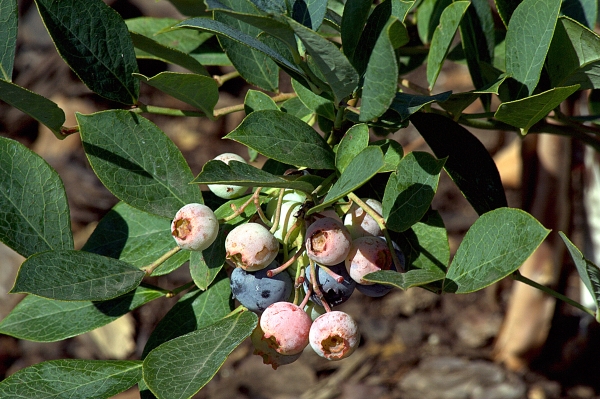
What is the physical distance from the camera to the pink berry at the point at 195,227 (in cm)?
56

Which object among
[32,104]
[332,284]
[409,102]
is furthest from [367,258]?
[32,104]

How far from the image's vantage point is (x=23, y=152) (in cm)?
60

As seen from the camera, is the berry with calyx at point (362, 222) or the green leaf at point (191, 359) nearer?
the green leaf at point (191, 359)

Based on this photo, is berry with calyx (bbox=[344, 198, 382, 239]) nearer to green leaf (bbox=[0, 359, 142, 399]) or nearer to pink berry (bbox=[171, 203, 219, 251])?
pink berry (bbox=[171, 203, 219, 251])

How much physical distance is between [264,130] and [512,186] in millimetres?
2236

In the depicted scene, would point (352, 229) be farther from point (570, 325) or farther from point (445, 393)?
point (570, 325)

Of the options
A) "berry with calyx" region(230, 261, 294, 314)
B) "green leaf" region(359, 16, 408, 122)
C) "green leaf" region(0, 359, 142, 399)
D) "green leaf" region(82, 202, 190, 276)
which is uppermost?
"green leaf" region(359, 16, 408, 122)

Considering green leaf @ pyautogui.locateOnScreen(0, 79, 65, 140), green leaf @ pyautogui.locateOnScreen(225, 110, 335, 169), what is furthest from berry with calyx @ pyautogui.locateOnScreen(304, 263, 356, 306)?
green leaf @ pyautogui.locateOnScreen(0, 79, 65, 140)

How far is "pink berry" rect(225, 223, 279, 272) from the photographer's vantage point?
0.54m

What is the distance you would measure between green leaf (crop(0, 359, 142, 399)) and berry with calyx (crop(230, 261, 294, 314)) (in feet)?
0.47

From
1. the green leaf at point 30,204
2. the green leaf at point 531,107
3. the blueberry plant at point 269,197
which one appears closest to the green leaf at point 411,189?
the blueberry plant at point 269,197

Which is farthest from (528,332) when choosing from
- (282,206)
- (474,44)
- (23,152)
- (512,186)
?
(23,152)

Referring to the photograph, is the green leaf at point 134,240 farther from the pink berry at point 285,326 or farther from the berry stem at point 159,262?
the pink berry at point 285,326

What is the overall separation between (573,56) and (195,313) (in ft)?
1.60
